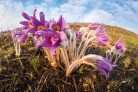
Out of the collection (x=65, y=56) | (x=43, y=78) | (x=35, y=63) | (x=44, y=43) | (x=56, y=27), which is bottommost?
(x=43, y=78)

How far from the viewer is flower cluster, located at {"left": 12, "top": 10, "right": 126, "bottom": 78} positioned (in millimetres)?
5617

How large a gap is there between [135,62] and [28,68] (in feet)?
6.67

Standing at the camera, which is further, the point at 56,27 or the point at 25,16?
the point at 25,16

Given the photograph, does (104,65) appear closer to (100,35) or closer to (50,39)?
(100,35)

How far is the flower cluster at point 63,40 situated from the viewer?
221 inches

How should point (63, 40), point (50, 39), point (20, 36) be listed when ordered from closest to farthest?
point (63, 40) < point (50, 39) < point (20, 36)

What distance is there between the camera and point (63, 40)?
5555 mm

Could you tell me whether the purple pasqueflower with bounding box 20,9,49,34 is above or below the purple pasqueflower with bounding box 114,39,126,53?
above

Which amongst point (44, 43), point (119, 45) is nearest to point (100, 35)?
point (119, 45)

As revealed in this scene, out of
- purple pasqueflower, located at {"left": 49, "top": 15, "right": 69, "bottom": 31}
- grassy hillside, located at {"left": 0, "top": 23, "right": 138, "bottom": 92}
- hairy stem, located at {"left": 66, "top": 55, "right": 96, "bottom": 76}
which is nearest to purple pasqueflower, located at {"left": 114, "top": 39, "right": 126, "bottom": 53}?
grassy hillside, located at {"left": 0, "top": 23, "right": 138, "bottom": 92}

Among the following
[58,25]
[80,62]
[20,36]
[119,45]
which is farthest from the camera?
[119,45]

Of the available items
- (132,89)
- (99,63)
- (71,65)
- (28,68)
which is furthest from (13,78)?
(132,89)

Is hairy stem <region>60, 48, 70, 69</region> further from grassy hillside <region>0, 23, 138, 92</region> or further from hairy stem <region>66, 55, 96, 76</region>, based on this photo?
grassy hillside <region>0, 23, 138, 92</region>

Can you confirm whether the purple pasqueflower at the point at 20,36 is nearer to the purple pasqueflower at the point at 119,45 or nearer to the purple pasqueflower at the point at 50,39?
the purple pasqueflower at the point at 50,39
